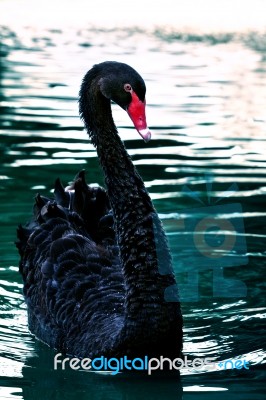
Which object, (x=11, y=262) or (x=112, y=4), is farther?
(x=112, y=4)

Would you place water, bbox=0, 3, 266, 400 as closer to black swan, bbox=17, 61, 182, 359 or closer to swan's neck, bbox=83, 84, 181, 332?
black swan, bbox=17, 61, 182, 359

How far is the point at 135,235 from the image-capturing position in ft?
17.3

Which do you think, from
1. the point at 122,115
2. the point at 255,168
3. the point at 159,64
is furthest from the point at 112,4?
the point at 255,168

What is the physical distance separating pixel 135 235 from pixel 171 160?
14.6ft

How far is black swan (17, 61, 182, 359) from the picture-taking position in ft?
17.1

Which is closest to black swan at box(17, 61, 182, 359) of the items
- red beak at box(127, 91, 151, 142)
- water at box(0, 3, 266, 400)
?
red beak at box(127, 91, 151, 142)

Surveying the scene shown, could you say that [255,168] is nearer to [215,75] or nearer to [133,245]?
[133,245]

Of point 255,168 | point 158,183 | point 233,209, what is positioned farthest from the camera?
point 255,168

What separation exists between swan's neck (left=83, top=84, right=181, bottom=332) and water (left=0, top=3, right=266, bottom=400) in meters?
0.39

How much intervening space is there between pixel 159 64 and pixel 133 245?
1046 cm

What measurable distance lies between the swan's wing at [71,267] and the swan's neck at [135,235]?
11.5 inches

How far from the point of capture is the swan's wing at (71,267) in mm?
5656

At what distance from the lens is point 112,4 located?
23.3 meters

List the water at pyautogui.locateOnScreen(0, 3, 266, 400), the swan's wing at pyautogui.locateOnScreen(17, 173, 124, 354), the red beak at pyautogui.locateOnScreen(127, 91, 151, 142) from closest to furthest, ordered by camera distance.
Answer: the red beak at pyautogui.locateOnScreen(127, 91, 151, 142)
the water at pyautogui.locateOnScreen(0, 3, 266, 400)
the swan's wing at pyautogui.locateOnScreen(17, 173, 124, 354)
